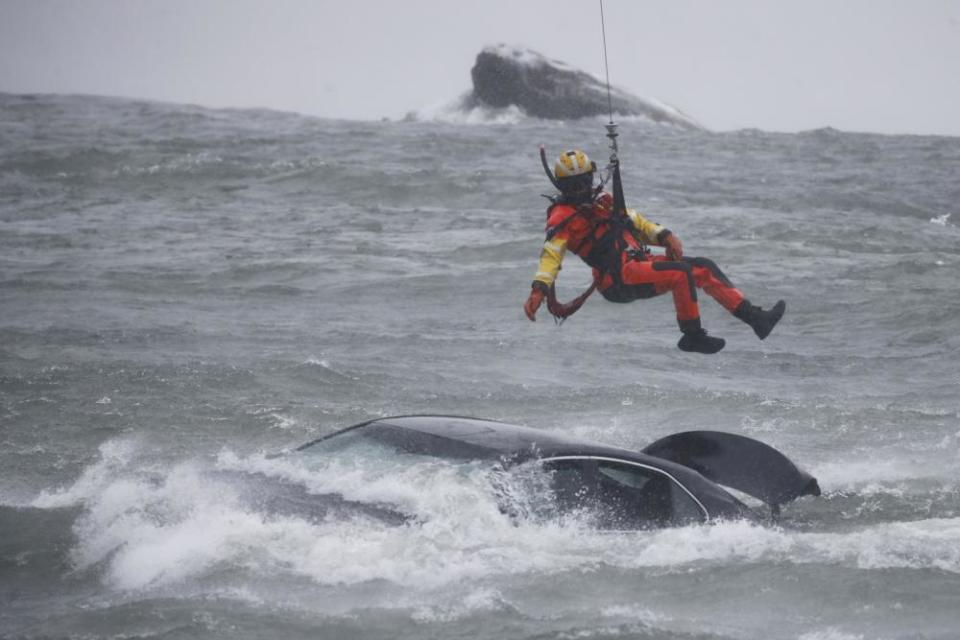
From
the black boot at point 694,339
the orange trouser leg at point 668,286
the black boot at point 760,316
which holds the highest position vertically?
the orange trouser leg at point 668,286


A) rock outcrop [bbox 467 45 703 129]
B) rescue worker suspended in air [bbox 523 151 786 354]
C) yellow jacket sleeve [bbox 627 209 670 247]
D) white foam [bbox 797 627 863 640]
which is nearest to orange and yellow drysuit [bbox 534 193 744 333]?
rescue worker suspended in air [bbox 523 151 786 354]

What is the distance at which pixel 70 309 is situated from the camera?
64.3 feet

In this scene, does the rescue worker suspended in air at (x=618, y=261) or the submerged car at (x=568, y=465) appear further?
the rescue worker suspended in air at (x=618, y=261)

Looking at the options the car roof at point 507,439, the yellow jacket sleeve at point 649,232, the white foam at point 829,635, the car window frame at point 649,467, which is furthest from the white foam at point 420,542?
the yellow jacket sleeve at point 649,232

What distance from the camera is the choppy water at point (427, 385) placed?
799cm

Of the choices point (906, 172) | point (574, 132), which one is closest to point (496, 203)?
point (906, 172)

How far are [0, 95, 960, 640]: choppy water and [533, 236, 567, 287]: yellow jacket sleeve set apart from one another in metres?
2.09

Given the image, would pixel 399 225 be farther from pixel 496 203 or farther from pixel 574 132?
pixel 574 132

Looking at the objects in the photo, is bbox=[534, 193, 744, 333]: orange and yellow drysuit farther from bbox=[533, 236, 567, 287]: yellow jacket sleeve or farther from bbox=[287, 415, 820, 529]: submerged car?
bbox=[287, 415, 820, 529]: submerged car

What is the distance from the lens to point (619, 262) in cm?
1048

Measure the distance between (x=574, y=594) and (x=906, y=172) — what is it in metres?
33.6

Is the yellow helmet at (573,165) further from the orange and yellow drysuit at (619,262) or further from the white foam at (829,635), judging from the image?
the white foam at (829,635)

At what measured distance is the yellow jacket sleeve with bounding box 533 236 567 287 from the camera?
10156 mm

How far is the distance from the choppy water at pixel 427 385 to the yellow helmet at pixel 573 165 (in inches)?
110
